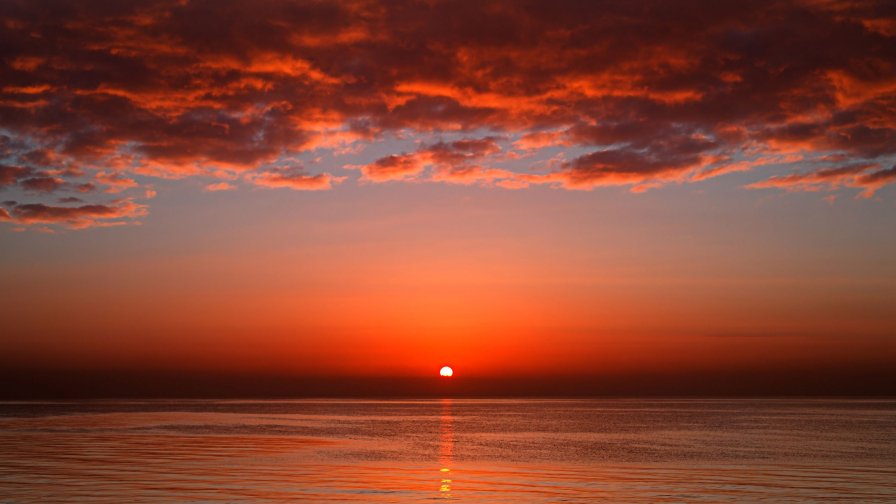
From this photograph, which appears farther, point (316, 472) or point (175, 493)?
point (316, 472)

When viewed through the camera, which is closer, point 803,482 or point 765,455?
point 803,482

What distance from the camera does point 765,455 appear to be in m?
45.2

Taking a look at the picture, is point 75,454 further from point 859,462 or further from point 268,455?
point 859,462

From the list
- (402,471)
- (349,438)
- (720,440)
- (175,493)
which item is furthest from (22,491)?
(720,440)

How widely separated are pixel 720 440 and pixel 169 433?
40801 mm

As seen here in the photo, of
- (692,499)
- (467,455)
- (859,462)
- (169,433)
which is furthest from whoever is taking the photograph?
(169,433)

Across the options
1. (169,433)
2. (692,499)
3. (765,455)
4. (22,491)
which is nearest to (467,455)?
(765,455)

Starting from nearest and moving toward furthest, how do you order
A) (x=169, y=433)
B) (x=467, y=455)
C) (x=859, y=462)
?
1. (x=859, y=462)
2. (x=467, y=455)
3. (x=169, y=433)

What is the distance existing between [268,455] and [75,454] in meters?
9.59

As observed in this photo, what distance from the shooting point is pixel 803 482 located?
32062 millimetres

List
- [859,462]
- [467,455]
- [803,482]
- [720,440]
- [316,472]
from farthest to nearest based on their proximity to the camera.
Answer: [720,440] < [467,455] < [859,462] < [316,472] < [803,482]

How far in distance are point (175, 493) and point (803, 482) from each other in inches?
909

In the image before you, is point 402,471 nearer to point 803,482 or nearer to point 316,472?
point 316,472

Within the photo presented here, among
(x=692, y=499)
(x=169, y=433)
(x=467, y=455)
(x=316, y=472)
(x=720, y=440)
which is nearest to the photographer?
(x=692, y=499)
